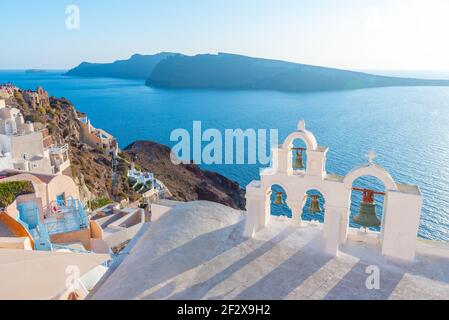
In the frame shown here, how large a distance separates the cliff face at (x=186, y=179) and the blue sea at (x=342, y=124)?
2.89 m

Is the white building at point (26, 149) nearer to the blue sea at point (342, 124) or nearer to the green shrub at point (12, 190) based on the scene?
the green shrub at point (12, 190)

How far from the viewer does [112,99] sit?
402ft

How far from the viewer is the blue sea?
40.7m

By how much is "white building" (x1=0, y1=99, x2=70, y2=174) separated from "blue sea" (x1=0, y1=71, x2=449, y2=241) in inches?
770

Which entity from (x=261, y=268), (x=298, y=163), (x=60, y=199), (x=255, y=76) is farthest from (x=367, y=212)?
(x=255, y=76)

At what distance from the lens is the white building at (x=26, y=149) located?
883 inches

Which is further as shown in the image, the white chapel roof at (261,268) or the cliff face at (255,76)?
the cliff face at (255,76)

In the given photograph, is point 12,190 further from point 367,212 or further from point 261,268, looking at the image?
point 367,212

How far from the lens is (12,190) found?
1402 cm

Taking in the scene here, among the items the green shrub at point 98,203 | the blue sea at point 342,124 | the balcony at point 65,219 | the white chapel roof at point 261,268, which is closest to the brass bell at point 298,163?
the white chapel roof at point 261,268

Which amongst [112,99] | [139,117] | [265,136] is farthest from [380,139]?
[112,99]

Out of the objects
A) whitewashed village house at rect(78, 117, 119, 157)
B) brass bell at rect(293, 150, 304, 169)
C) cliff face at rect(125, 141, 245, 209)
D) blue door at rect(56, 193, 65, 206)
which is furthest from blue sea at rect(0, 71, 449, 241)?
brass bell at rect(293, 150, 304, 169)

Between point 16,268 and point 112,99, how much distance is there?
122 m

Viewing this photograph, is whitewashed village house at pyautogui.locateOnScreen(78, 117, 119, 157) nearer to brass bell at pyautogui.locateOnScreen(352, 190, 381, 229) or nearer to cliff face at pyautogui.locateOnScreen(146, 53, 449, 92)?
brass bell at pyautogui.locateOnScreen(352, 190, 381, 229)
